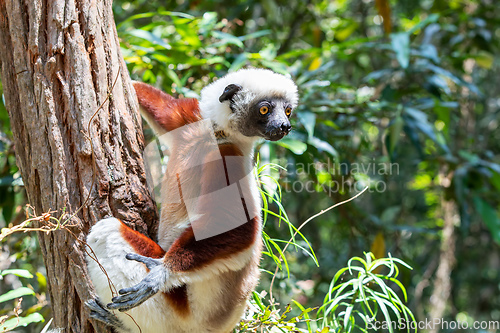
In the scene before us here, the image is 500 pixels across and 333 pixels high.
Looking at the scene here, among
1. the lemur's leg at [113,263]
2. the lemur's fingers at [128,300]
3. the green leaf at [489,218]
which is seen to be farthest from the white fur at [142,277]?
the green leaf at [489,218]

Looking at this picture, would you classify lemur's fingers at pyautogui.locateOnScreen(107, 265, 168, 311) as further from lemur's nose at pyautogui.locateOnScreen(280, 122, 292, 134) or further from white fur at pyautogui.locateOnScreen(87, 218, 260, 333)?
lemur's nose at pyautogui.locateOnScreen(280, 122, 292, 134)

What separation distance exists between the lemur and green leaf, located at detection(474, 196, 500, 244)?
11.7 ft

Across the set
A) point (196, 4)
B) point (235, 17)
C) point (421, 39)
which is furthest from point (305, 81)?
point (421, 39)

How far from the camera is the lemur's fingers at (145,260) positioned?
2107 mm

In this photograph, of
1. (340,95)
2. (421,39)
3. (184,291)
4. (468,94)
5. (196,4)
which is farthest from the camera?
(468,94)

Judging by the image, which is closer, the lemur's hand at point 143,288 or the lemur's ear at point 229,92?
the lemur's hand at point 143,288

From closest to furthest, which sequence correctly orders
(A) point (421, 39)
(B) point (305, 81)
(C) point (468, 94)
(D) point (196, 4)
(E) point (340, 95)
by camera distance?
(B) point (305, 81) < (E) point (340, 95) < (D) point (196, 4) < (A) point (421, 39) < (C) point (468, 94)

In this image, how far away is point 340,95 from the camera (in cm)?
498

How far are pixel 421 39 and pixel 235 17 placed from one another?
8.76 feet

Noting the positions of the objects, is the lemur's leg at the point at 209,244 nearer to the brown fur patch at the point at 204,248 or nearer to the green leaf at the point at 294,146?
the brown fur patch at the point at 204,248

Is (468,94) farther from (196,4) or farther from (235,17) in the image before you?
(196,4)

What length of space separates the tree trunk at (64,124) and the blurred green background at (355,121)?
4.00ft

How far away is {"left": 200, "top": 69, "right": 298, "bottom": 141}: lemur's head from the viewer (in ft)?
8.83

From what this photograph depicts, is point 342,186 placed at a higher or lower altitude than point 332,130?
lower
